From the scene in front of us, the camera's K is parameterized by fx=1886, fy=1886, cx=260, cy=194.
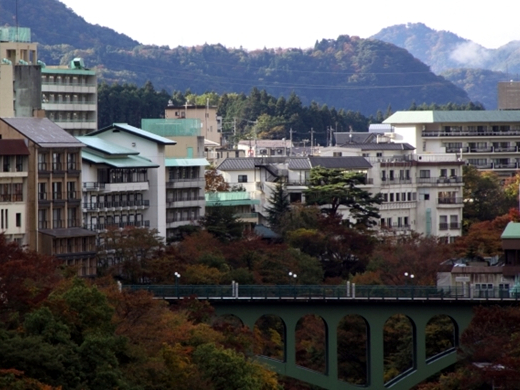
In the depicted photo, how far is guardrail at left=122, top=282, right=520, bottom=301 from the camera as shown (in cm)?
7675

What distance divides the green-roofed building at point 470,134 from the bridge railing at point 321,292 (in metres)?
67.8

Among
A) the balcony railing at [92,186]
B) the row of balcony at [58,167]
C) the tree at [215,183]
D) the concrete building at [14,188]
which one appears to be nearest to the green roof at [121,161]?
the balcony railing at [92,186]

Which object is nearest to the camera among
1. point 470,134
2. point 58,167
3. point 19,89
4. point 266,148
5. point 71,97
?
point 58,167

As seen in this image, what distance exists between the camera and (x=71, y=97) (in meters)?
118

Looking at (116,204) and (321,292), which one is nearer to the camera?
(321,292)

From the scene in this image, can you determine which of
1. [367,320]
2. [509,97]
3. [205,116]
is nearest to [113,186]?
[367,320]

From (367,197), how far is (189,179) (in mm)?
15853

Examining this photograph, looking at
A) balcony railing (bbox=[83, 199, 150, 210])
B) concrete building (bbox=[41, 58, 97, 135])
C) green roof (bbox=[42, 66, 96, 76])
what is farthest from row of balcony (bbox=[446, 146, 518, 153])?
balcony railing (bbox=[83, 199, 150, 210])

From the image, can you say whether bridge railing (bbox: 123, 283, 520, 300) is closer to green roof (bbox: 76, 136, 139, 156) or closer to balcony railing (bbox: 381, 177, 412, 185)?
green roof (bbox: 76, 136, 139, 156)

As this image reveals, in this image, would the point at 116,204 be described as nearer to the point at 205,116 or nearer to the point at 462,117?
the point at 462,117

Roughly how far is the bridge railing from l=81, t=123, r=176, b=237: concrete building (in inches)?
656

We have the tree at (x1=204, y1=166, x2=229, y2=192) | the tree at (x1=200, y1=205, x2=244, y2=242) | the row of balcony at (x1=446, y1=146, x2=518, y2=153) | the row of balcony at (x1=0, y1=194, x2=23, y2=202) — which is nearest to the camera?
the row of balcony at (x1=0, y1=194, x2=23, y2=202)

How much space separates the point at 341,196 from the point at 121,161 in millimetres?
23517

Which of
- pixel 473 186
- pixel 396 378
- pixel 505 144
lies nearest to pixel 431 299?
pixel 396 378
